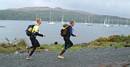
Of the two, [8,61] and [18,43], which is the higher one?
[8,61]

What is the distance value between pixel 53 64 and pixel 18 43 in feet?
46.9

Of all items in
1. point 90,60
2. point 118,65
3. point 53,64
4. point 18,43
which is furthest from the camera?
point 18,43

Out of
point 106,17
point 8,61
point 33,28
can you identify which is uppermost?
point 33,28

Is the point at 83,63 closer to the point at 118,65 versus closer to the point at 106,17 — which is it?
the point at 118,65

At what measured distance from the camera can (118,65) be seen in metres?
16.6

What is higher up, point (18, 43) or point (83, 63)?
point (83, 63)

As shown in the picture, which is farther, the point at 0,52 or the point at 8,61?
the point at 0,52

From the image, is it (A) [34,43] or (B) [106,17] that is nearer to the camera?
(A) [34,43]

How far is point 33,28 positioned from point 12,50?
28.4 ft

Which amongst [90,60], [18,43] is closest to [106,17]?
[18,43]

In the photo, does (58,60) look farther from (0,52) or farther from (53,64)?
(0,52)

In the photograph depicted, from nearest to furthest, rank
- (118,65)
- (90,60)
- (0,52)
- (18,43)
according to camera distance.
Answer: (118,65), (90,60), (0,52), (18,43)

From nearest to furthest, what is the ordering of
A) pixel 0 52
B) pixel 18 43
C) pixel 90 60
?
pixel 90 60 → pixel 0 52 → pixel 18 43

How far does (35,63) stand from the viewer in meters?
18.5
